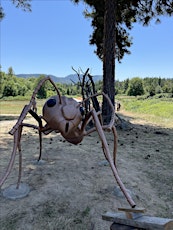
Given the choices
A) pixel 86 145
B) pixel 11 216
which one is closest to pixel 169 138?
pixel 86 145

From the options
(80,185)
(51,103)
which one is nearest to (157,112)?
(80,185)

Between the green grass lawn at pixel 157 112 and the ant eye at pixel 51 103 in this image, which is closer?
the ant eye at pixel 51 103

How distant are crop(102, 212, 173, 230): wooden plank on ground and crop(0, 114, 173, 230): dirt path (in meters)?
1.21

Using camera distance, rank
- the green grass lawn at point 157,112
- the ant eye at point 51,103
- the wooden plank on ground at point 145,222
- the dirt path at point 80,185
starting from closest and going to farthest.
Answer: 1. the wooden plank on ground at point 145,222
2. the dirt path at point 80,185
3. the ant eye at point 51,103
4. the green grass lawn at point 157,112

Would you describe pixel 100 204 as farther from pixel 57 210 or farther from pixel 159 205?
pixel 159 205

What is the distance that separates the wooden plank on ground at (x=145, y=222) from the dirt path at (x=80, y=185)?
1.21 m

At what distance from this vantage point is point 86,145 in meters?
8.67

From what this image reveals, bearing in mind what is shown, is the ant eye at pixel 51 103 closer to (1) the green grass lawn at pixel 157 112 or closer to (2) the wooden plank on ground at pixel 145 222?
(2) the wooden plank on ground at pixel 145 222

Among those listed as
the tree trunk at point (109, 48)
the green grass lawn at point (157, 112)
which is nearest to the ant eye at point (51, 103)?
the tree trunk at point (109, 48)

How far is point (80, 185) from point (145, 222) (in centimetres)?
285

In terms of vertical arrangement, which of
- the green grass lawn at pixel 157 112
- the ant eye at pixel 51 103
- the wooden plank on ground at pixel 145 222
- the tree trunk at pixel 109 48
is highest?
the tree trunk at pixel 109 48

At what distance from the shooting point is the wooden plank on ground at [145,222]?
6.63ft

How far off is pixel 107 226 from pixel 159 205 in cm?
125

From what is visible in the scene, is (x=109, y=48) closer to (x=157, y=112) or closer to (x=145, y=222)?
(x=145, y=222)
